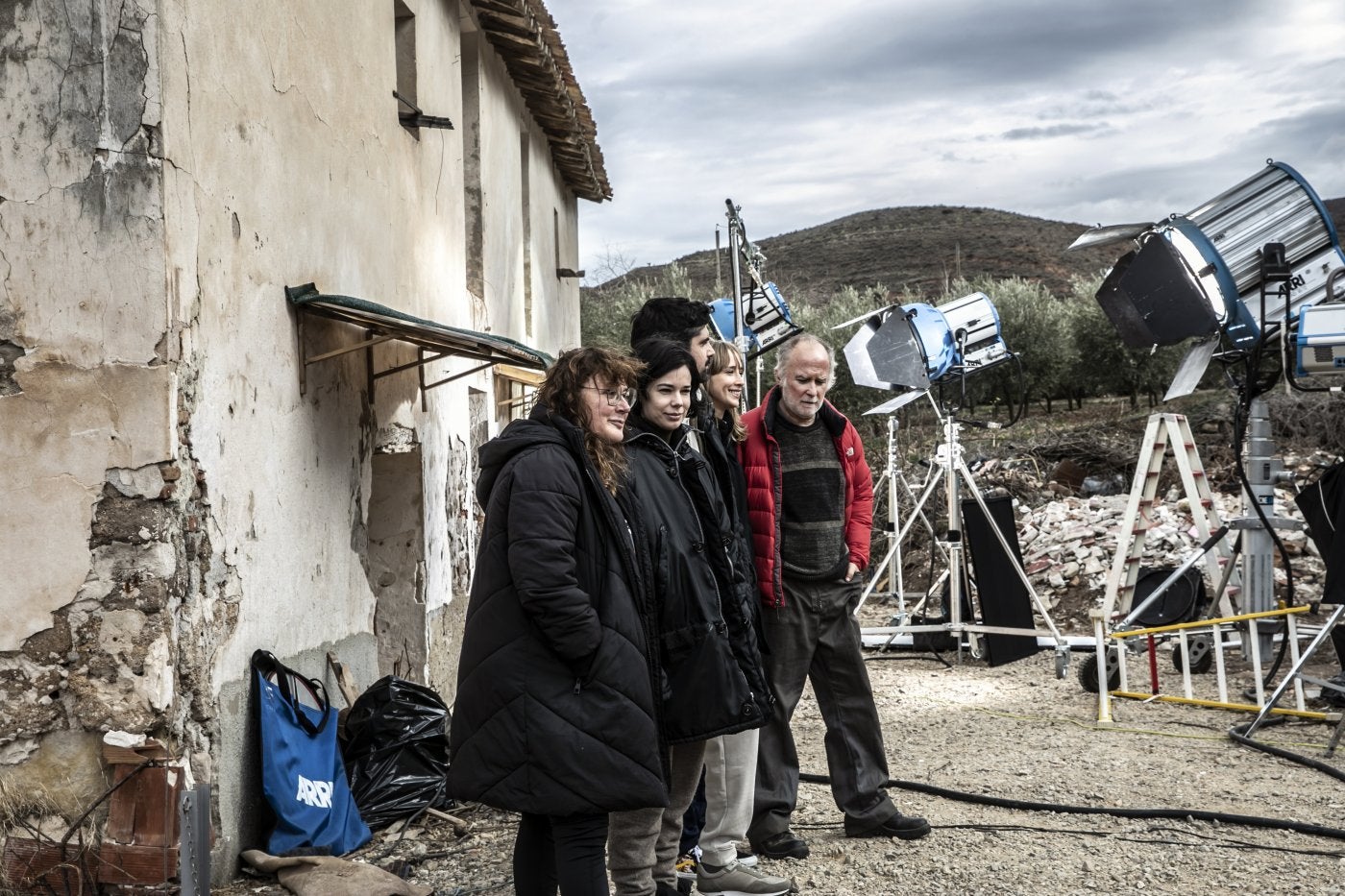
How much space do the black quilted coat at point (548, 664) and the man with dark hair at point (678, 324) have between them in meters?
1.08

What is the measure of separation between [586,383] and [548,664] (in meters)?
0.75

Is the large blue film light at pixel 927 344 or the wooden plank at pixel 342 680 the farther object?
the large blue film light at pixel 927 344

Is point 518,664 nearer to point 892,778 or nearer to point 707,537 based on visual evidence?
point 707,537

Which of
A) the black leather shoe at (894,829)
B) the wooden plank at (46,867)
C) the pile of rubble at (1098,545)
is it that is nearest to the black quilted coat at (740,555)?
the black leather shoe at (894,829)

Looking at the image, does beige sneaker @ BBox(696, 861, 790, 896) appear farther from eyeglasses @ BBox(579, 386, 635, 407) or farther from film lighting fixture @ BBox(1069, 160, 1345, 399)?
film lighting fixture @ BBox(1069, 160, 1345, 399)

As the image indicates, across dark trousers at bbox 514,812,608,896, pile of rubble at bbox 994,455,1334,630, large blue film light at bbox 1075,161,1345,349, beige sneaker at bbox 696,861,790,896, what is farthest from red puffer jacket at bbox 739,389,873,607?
pile of rubble at bbox 994,455,1334,630

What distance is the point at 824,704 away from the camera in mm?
4785

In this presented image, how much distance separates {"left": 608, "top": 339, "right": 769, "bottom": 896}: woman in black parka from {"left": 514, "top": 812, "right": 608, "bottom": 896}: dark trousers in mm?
160

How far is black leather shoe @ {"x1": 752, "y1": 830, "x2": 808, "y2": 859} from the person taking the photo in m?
4.55

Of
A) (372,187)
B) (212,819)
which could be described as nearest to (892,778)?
(212,819)

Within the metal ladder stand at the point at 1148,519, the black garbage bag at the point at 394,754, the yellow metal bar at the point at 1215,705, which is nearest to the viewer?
the black garbage bag at the point at 394,754

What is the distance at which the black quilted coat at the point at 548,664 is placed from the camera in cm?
302

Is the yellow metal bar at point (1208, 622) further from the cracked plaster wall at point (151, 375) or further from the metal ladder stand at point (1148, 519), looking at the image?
the cracked plaster wall at point (151, 375)

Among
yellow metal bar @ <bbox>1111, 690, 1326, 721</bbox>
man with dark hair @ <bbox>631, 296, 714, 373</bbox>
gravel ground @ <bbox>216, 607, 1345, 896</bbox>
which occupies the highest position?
man with dark hair @ <bbox>631, 296, 714, 373</bbox>
